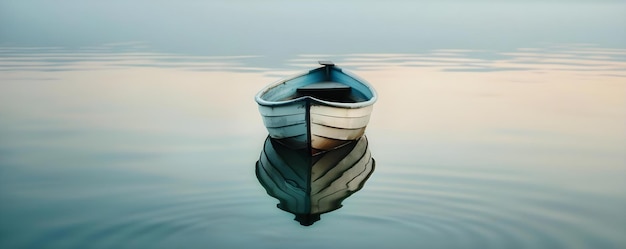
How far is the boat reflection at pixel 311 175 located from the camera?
11.9 meters

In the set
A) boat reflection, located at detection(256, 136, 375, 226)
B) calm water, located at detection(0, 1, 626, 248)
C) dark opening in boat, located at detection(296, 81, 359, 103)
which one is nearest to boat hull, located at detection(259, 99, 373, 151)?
boat reflection, located at detection(256, 136, 375, 226)

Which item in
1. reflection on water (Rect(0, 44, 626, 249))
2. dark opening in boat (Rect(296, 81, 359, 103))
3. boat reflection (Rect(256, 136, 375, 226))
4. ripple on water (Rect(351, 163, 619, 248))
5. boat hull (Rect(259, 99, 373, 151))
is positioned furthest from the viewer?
dark opening in boat (Rect(296, 81, 359, 103))

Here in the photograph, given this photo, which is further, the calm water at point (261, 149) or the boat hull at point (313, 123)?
the boat hull at point (313, 123)

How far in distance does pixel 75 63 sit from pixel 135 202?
2307 cm

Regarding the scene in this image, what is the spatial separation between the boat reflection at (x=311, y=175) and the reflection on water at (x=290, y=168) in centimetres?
6

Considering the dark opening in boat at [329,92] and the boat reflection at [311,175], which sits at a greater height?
the dark opening in boat at [329,92]

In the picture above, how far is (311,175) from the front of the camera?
545 inches

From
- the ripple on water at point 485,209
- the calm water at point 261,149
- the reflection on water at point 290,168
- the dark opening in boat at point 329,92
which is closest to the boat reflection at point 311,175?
the reflection on water at point 290,168

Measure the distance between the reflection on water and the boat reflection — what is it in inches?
2.5

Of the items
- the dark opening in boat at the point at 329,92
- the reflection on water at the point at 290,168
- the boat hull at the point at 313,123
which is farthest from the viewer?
the dark opening in boat at the point at 329,92

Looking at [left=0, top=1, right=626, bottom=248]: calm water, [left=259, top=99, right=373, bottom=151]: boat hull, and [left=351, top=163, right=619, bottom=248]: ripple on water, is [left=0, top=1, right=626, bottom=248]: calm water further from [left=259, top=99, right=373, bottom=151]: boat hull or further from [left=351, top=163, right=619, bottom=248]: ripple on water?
[left=259, top=99, right=373, bottom=151]: boat hull

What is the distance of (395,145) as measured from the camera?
652 inches

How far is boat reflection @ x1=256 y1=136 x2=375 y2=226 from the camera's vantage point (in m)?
11.9

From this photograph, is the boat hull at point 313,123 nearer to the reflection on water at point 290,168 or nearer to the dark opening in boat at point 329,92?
the reflection on water at point 290,168
